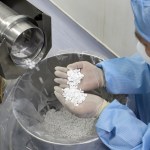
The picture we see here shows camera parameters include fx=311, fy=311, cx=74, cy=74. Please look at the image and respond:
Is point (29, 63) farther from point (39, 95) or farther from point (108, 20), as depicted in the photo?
point (108, 20)

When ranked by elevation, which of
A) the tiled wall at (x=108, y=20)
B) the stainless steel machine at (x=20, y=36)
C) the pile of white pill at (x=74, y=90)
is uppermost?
the stainless steel machine at (x=20, y=36)

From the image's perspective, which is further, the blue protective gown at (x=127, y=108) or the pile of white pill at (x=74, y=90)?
the pile of white pill at (x=74, y=90)

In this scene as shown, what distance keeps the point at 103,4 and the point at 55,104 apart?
477 mm

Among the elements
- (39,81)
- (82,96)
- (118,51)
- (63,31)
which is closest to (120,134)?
(82,96)

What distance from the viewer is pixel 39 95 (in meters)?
1.08

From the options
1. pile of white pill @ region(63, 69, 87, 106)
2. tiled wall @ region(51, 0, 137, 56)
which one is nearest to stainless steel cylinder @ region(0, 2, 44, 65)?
pile of white pill @ region(63, 69, 87, 106)

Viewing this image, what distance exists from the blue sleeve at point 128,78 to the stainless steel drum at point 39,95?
9 cm

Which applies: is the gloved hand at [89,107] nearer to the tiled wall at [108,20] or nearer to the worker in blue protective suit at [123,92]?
the worker in blue protective suit at [123,92]

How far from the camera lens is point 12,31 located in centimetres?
69

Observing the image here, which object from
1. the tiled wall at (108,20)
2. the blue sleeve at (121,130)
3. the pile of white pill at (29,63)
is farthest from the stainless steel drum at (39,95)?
the tiled wall at (108,20)

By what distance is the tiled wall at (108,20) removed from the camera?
1.22 meters

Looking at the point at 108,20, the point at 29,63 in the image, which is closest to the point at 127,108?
the point at 29,63

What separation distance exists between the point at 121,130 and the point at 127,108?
9cm

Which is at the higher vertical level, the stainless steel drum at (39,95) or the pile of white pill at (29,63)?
the pile of white pill at (29,63)
